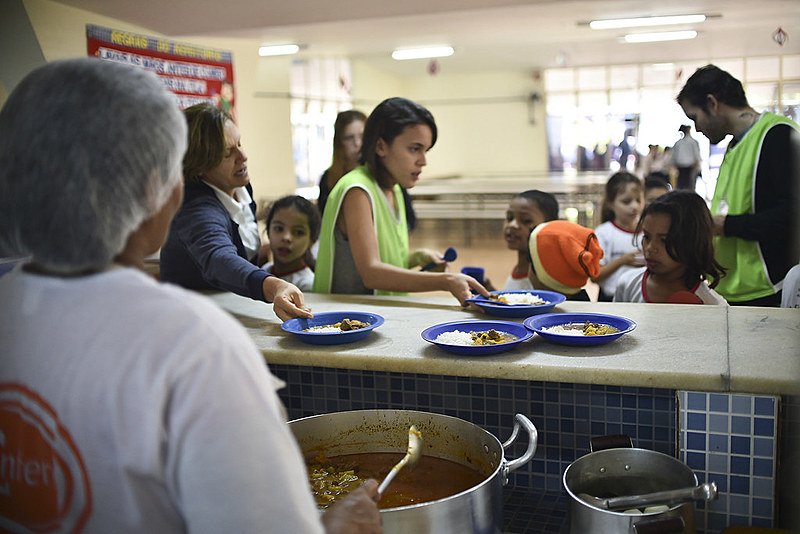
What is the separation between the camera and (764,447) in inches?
56.4

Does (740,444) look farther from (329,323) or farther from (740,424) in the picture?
(329,323)

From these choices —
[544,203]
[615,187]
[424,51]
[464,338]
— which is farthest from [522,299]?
[424,51]

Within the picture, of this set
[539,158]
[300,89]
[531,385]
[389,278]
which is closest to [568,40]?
[300,89]

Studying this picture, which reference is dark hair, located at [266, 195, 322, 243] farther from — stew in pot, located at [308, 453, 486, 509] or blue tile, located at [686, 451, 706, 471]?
blue tile, located at [686, 451, 706, 471]

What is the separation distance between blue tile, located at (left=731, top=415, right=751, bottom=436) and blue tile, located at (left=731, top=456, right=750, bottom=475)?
0.19 ft

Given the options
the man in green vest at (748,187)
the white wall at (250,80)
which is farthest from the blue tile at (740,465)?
the white wall at (250,80)

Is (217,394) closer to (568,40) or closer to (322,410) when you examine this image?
(322,410)

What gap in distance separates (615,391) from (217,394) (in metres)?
1.15

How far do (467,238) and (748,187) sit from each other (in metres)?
6.77

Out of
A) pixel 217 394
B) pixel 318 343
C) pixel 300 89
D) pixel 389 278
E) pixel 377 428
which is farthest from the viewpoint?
pixel 300 89

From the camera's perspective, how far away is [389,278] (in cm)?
231

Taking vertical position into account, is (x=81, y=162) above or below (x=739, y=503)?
above

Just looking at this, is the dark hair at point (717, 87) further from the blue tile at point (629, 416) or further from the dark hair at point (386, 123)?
the blue tile at point (629, 416)

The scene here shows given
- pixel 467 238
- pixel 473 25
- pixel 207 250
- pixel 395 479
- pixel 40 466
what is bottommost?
pixel 467 238
